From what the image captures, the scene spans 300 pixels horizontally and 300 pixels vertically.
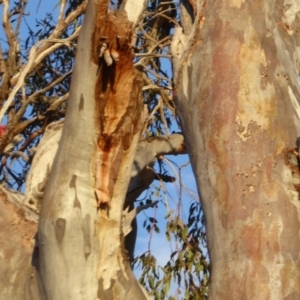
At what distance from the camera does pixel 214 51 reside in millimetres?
2400

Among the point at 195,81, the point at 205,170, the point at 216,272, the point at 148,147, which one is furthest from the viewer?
the point at 148,147

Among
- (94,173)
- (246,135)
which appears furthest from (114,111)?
(246,135)

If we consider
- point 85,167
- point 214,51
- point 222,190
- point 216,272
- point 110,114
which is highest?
point 214,51

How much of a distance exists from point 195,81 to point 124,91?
0.76ft

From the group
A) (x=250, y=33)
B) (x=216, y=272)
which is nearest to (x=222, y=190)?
(x=216, y=272)

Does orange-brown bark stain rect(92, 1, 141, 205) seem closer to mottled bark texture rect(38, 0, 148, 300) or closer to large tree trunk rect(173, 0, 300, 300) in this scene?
mottled bark texture rect(38, 0, 148, 300)

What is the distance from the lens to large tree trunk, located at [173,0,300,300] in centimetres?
201

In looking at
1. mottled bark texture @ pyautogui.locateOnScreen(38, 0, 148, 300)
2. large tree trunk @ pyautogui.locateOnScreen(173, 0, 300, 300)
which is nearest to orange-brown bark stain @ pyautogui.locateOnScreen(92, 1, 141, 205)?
mottled bark texture @ pyautogui.locateOnScreen(38, 0, 148, 300)

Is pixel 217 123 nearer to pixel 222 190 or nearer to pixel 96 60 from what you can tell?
pixel 222 190

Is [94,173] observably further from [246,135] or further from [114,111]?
[246,135]

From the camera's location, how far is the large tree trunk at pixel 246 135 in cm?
201

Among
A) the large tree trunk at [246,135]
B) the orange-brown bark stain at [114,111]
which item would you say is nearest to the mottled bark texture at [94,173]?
the orange-brown bark stain at [114,111]

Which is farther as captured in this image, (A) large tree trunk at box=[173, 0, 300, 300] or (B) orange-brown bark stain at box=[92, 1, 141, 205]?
(B) orange-brown bark stain at box=[92, 1, 141, 205]

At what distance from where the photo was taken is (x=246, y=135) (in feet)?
7.24
